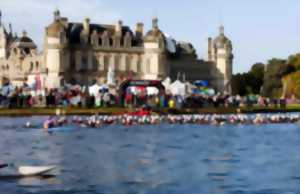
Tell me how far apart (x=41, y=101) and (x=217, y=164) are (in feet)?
208

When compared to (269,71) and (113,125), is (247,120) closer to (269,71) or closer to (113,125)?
(113,125)

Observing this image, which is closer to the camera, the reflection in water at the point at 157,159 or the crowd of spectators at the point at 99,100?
the reflection in water at the point at 157,159

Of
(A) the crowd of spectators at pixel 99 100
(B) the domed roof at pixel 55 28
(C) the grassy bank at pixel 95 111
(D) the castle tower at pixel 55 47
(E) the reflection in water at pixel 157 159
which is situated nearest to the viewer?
(E) the reflection in water at pixel 157 159

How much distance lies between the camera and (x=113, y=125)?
81.2 meters

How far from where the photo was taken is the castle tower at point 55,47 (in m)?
189

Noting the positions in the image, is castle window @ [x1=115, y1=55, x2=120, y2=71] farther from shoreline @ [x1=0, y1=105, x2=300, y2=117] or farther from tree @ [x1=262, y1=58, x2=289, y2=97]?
shoreline @ [x1=0, y1=105, x2=300, y2=117]

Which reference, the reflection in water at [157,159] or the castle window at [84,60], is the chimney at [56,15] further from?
the reflection in water at [157,159]

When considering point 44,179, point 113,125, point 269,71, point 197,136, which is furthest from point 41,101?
point 269,71

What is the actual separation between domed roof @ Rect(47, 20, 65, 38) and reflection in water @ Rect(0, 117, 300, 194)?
112 metres

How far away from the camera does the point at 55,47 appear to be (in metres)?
192

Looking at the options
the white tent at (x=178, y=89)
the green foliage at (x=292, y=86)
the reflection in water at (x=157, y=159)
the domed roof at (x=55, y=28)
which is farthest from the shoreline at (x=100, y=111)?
the domed roof at (x=55, y=28)

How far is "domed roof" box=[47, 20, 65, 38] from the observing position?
18838cm

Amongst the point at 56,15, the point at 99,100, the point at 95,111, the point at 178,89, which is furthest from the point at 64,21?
the point at 95,111

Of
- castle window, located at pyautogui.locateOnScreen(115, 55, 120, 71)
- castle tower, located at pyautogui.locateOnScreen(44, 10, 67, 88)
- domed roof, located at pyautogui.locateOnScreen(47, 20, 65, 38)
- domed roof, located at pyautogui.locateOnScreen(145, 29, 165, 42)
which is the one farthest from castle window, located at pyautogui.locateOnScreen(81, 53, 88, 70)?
domed roof, located at pyautogui.locateOnScreen(145, 29, 165, 42)
